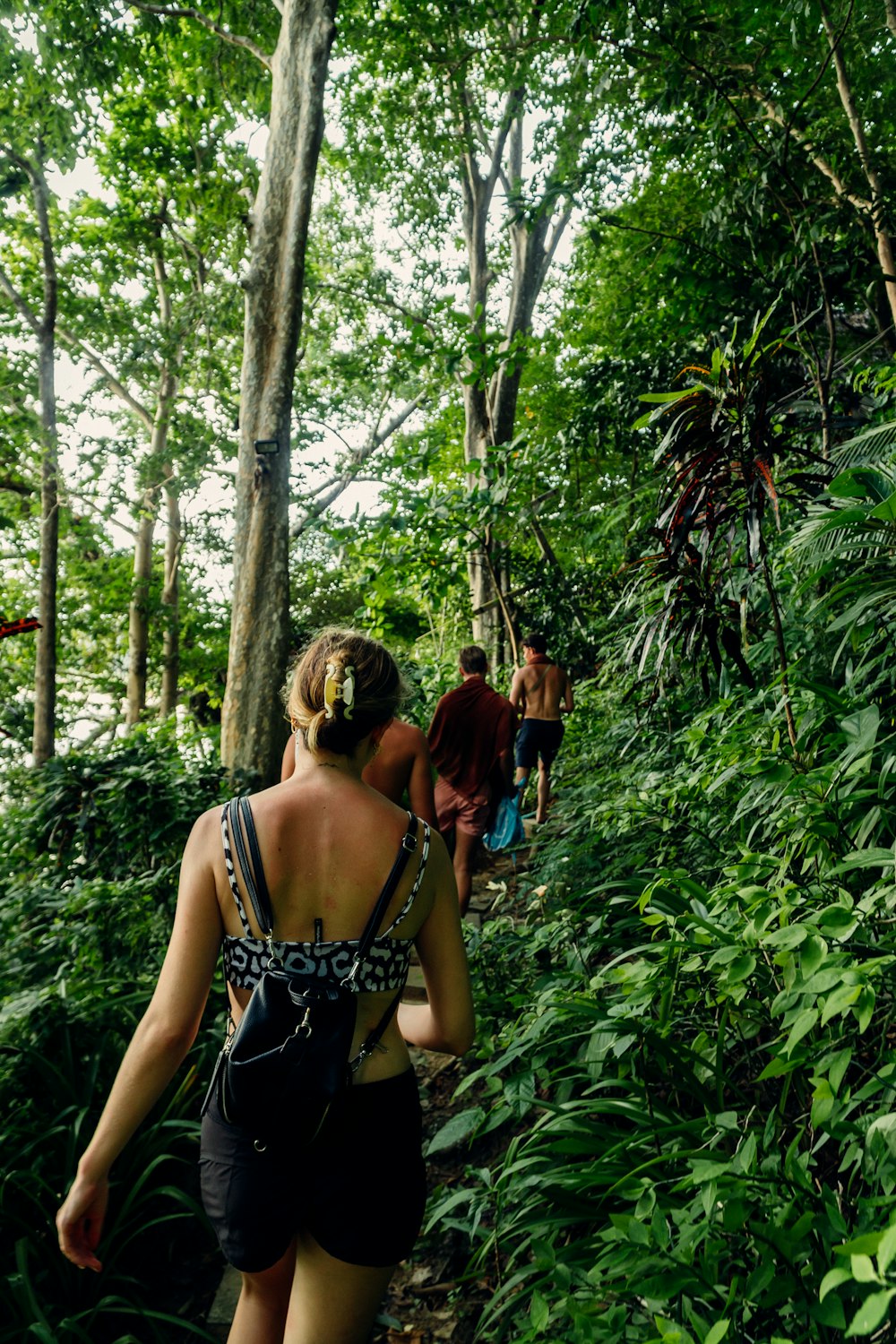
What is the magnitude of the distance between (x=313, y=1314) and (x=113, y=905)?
2617 mm

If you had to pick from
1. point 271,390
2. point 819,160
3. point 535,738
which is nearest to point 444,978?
point 271,390

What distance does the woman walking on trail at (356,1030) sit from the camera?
5.18 feet

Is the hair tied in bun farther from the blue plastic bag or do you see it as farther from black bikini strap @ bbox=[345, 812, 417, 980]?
the blue plastic bag

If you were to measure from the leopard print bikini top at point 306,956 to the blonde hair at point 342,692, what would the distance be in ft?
0.86

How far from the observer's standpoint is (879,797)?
8.32ft

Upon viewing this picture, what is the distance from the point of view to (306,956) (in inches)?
63.4

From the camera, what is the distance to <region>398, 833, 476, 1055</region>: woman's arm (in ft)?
5.79

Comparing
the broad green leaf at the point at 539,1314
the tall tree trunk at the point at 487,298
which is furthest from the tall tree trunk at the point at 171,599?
the broad green leaf at the point at 539,1314

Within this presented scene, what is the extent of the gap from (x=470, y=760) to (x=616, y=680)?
262 centimetres

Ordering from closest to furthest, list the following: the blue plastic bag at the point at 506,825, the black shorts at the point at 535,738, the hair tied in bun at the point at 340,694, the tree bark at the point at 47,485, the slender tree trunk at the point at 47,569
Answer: the hair tied in bun at the point at 340,694 < the blue plastic bag at the point at 506,825 < the black shorts at the point at 535,738 < the tree bark at the point at 47,485 < the slender tree trunk at the point at 47,569

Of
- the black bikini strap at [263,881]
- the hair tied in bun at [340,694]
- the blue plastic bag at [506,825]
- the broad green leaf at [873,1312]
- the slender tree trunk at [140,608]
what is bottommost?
the blue plastic bag at [506,825]

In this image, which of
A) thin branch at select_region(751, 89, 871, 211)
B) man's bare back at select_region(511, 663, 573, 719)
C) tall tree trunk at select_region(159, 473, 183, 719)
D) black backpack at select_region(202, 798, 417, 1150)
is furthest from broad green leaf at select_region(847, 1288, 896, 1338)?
tall tree trunk at select_region(159, 473, 183, 719)

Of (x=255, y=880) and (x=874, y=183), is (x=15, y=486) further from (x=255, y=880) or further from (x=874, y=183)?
(x=255, y=880)

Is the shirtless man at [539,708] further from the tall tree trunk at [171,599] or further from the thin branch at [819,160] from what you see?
the tall tree trunk at [171,599]
